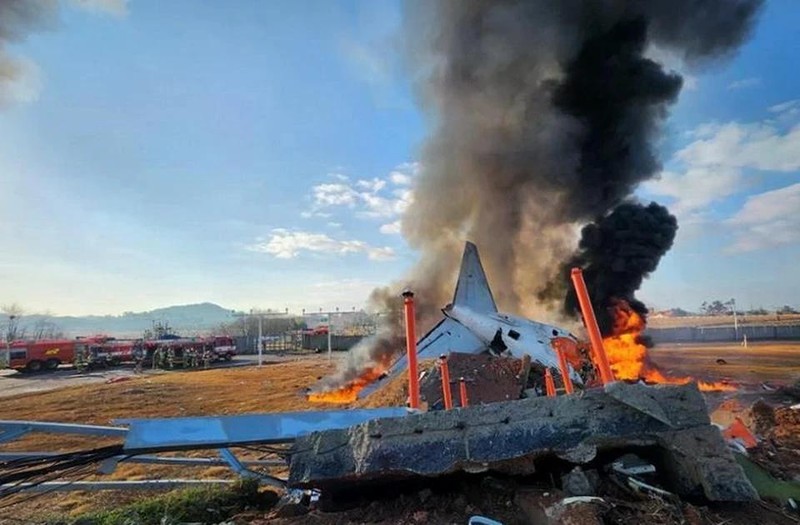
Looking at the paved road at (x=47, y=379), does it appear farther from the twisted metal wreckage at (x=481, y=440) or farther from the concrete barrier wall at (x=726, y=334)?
the concrete barrier wall at (x=726, y=334)

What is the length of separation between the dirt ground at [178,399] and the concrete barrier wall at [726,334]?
14.5 metres

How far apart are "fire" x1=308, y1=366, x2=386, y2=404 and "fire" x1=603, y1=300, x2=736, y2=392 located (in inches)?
326

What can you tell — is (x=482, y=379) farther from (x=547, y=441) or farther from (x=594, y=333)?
(x=547, y=441)

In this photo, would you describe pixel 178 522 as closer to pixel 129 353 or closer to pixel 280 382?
pixel 280 382

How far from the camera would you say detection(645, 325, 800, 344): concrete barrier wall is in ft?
127

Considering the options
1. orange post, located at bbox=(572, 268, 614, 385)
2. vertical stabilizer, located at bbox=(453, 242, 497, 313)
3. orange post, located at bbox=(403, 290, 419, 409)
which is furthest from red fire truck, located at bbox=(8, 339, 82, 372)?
orange post, located at bbox=(572, 268, 614, 385)

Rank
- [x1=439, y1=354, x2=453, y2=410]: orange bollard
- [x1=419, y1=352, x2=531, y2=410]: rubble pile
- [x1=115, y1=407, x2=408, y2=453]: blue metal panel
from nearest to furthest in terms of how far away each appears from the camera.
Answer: [x1=115, y1=407, x2=408, y2=453]: blue metal panel
[x1=439, y1=354, x2=453, y2=410]: orange bollard
[x1=419, y1=352, x2=531, y2=410]: rubble pile

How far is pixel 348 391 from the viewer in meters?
16.5

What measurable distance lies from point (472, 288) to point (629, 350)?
6.24m

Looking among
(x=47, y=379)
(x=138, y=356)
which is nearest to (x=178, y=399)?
(x=47, y=379)

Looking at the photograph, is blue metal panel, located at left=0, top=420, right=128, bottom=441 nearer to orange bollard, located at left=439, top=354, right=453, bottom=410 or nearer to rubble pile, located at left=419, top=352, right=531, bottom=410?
orange bollard, located at left=439, top=354, right=453, bottom=410

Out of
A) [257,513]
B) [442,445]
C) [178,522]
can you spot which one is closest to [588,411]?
[442,445]

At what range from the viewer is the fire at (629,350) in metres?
15.7

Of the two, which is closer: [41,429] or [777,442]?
[41,429]
